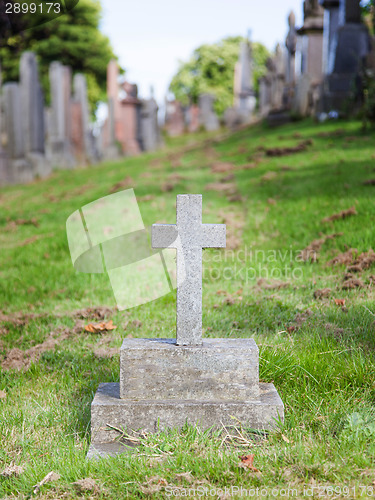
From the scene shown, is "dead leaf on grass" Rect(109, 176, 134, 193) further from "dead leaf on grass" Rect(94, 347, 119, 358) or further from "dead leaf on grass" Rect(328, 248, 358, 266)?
"dead leaf on grass" Rect(94, 347, 119, 358)

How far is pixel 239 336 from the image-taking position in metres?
3.88

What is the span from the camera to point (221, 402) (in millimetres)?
2912

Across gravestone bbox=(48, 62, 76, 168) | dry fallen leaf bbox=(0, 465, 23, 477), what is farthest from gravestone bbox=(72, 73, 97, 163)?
dry fallen leaf bbox=(0, 465, 23, 477)

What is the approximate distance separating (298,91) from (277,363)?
15.6 metres

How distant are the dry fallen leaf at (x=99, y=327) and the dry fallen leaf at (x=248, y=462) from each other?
1.96m

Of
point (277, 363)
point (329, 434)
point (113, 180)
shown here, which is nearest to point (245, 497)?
point (329, 434)

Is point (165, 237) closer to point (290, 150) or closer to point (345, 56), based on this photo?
point (290, 150)

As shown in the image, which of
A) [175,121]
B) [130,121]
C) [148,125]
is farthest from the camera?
[175,121]

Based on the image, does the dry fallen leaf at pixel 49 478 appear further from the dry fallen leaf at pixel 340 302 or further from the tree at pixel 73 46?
the tree at pixel 73 46

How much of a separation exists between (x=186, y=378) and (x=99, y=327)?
1.44 m

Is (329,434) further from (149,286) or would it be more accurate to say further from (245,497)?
(149,286)

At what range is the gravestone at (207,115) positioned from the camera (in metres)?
34.1

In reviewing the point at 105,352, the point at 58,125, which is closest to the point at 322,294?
the point at 105,352

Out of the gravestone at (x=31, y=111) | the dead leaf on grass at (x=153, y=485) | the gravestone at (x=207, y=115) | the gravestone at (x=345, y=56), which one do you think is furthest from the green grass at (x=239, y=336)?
the gravestone at (x=207, y=115)
